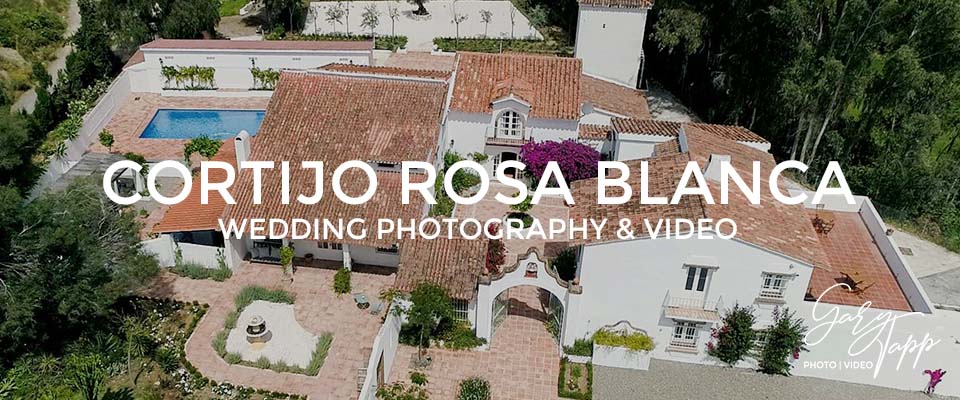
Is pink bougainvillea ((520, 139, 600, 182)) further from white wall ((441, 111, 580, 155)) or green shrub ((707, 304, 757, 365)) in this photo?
green shrub ((707, 304, 757, 365))

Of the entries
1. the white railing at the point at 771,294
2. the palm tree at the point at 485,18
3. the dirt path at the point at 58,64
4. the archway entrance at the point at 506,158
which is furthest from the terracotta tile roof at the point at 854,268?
the dirt path at the point at 58,64

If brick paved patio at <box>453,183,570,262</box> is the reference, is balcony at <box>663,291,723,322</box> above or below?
above

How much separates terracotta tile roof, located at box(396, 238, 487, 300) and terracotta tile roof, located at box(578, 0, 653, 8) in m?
21.8

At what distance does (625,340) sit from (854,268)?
1118 centimetres

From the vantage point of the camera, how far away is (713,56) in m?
48.6

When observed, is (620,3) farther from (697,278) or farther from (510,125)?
(697,278)

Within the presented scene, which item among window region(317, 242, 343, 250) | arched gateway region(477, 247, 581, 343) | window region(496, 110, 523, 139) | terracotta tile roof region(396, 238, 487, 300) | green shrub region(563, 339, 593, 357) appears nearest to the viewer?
arched gateway region(477, 247, 581, 343)

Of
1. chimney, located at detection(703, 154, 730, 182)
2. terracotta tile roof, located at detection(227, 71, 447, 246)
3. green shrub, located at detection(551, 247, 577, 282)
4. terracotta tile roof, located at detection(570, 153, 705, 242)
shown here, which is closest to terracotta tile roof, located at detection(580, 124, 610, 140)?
terracotta tile roof, located at detection(570, 153, 705, 242)

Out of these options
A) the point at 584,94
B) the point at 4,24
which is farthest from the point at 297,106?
the point at 4,24

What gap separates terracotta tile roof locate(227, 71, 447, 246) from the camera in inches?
1278

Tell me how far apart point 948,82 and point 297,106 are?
31100 millimetres

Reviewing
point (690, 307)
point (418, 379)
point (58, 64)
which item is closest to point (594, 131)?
point (690, 307)

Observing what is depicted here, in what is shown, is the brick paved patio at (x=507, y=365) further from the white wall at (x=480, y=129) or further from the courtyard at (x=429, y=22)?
the courtyard at (x=429, y=22)

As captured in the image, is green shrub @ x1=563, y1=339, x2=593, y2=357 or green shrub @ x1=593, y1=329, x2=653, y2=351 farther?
green shrub @ x1=563, y1=339, x2=593, y2=357
